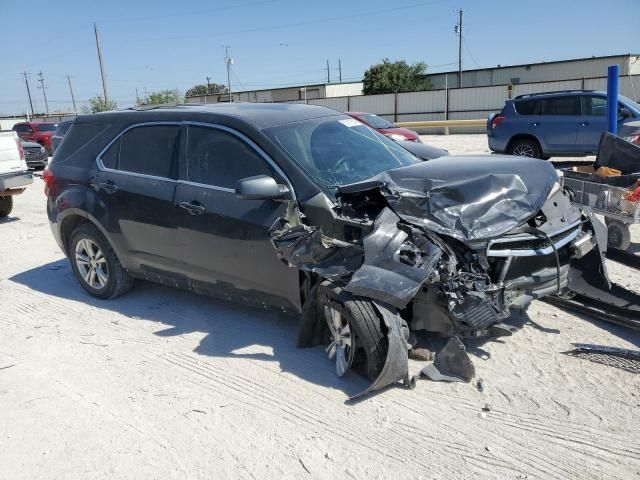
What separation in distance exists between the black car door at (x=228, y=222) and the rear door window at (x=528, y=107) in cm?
1110

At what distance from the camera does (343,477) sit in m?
2.75

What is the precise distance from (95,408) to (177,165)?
2055 mm

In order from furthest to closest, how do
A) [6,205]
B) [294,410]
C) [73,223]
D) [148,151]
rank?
[6,205] < [73,223] < [148,151] < [294,410]

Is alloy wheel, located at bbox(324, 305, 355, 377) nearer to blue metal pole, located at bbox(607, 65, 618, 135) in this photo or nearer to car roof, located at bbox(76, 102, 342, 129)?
car roof, located at bbox(76, 102, 342, 129)

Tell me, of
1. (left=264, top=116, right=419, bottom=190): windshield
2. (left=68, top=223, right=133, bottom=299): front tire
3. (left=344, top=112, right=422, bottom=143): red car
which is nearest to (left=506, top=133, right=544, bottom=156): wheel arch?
(left=344, top=112, right=422, bottom=143): red car

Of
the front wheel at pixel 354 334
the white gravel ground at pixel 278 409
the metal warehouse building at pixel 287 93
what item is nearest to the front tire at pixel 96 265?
the white gravel ground at pixel 278 409

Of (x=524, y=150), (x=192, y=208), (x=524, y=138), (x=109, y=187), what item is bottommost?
(x=524, y=150)

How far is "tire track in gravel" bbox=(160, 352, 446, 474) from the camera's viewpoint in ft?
9.59

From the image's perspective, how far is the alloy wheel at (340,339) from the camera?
3568mm

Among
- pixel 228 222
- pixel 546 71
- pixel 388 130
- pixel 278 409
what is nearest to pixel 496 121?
pixel 388 130

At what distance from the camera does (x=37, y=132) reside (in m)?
22.9

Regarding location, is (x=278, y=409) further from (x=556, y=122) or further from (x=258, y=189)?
(x=556, y=122)

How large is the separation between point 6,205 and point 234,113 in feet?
24.8

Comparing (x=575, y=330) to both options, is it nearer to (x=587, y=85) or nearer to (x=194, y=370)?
(x=194, y=370)
